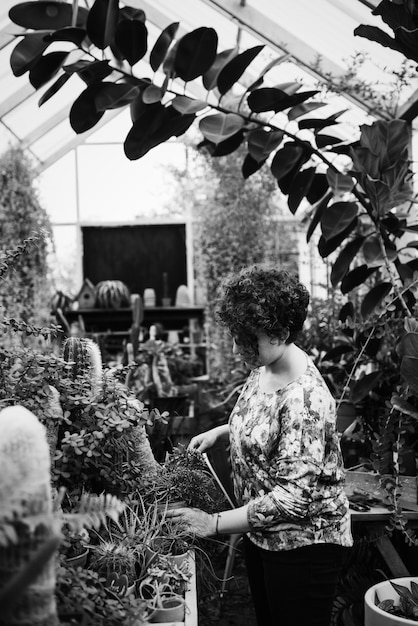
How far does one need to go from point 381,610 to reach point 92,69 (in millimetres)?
1770

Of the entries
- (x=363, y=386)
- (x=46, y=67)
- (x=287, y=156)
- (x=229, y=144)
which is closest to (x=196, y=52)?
(x=46, y=67)

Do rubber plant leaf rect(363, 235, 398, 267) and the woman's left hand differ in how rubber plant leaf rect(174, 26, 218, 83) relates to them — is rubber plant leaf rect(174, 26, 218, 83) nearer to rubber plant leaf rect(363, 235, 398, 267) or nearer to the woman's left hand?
rubber plant leaf rect(363, 235, 398, 267)

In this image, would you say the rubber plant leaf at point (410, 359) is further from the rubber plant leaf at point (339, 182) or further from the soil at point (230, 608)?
the soil at point (230, 608)

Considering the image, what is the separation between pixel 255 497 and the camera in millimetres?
1926

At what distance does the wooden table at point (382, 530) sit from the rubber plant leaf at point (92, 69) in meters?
1.70

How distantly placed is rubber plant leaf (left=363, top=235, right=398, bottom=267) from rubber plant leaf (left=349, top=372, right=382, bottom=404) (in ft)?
1.59

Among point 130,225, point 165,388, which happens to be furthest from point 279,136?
point 130,225

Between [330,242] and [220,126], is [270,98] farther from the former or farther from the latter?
[330,242]

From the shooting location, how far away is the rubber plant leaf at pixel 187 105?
78.0 inches

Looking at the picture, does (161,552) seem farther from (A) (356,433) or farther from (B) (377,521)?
(A) (356,433)

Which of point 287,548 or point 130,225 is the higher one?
point 130,225

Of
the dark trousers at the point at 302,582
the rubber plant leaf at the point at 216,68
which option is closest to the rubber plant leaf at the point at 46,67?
the rubber plant leaf at the point at 216,68

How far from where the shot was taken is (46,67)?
1.72 metres

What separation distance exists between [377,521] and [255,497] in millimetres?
821
